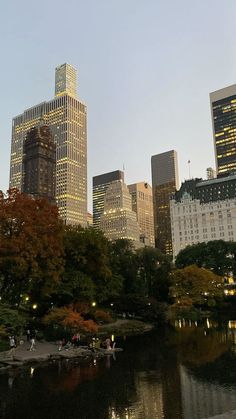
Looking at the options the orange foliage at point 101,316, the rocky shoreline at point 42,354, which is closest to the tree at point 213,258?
the orange foliage at point 101,316

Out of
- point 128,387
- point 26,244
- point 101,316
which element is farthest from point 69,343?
point 101,316

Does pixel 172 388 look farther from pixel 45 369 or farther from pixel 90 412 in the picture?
pixel 45 369

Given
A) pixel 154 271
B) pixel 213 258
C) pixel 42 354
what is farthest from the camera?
pixel 213 258

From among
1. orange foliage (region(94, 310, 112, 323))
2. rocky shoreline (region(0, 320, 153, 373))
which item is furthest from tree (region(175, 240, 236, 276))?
rocky shoreline (region(0, 320, 153, 373))

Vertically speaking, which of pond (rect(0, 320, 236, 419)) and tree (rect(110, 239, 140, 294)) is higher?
tree (rect(110, 239, 140, 294))

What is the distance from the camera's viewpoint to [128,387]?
80.2ft

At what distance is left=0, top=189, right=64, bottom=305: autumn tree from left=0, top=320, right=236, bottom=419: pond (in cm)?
1298

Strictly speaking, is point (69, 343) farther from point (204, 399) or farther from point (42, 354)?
point (204, 399)

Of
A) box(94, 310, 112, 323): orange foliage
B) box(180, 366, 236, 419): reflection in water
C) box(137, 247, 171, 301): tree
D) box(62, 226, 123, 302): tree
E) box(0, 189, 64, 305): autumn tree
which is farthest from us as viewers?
box(137, 247, 171, 301): tree

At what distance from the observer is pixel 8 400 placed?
22.3 meters

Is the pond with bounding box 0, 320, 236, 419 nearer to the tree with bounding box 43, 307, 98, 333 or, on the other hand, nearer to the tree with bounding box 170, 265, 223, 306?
the tree with bounding box 43, 307, 98, 333

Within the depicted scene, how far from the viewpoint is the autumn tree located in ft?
145

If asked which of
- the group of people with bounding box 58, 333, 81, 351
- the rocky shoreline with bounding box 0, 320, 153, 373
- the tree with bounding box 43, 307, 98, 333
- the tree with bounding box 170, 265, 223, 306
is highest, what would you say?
the tree with bounding box 170, 265, 223, 306

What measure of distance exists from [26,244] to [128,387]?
2317 centimetres
